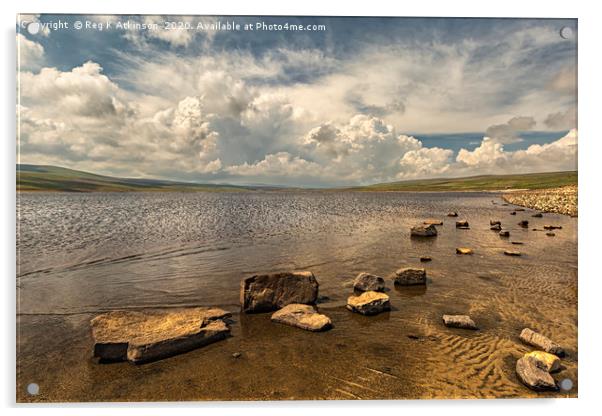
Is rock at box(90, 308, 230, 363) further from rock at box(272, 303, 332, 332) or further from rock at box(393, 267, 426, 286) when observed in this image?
rock at box(393, 267, 426, 286)

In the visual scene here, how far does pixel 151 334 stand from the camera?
25.4 feet

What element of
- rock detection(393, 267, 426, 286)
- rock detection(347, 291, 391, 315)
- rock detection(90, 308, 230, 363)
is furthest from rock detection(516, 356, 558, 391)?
rock detection(90, 308, 230, 363)

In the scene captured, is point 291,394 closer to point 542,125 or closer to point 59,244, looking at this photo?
point 542,125

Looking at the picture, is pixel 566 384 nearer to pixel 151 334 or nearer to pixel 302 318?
pixel 302 318

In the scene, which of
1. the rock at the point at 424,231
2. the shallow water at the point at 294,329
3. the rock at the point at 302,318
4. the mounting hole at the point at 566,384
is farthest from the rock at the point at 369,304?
the rock at the point at 424,231

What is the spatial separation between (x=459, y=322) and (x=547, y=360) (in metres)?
2.18

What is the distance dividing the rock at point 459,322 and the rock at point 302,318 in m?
3.45

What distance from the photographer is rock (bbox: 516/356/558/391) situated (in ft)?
21.5

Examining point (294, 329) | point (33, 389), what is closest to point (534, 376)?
point (294, 329)

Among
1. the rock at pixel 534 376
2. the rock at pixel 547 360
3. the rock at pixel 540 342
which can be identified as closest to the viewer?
the rock at pixel 534 376

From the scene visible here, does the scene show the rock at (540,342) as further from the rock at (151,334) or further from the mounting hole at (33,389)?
the mounting hole at (33,389)

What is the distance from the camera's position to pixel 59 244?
64.0 feet

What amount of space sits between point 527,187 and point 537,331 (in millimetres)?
77408

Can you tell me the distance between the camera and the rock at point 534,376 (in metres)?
6.56
